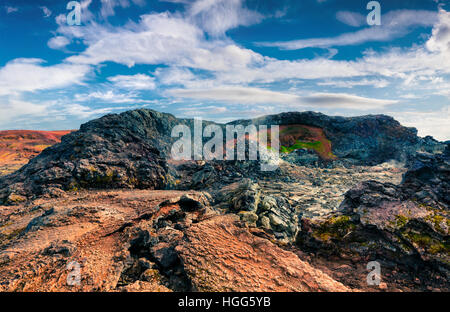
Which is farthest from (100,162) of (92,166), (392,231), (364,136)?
(364,136)

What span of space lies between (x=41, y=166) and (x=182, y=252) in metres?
10.3

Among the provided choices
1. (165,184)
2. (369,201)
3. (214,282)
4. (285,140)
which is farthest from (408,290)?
(285,140)

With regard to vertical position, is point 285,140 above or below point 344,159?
above

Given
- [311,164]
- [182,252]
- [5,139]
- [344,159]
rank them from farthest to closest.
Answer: [5,139] → [344,159] → [311,164] → [182,252]

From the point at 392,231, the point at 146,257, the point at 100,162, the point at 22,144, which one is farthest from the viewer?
the point at 22,144

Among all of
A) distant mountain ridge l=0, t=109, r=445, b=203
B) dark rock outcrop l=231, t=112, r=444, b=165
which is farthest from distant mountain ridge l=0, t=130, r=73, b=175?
dark rock outcrop l=231, t=112, r=444, b=165

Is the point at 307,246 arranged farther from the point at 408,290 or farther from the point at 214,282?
the point at 214,282

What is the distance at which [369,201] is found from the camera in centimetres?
560

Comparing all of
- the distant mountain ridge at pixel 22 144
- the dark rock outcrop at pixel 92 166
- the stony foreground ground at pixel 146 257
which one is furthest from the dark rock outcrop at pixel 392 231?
the distant mountain ridge at pixel 22 144

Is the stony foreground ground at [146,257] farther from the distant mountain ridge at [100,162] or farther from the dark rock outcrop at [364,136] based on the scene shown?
the dark rock outcrop at [364,136]

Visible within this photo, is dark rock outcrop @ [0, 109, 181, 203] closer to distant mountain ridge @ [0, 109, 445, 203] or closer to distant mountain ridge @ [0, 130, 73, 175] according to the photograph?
distant mountain ridge @ [0, 109, 445, 203]

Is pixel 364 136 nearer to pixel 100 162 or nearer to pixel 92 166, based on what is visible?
pixel 100 162

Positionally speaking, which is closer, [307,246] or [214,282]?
[214,282]

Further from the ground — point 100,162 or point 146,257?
point 100,162
